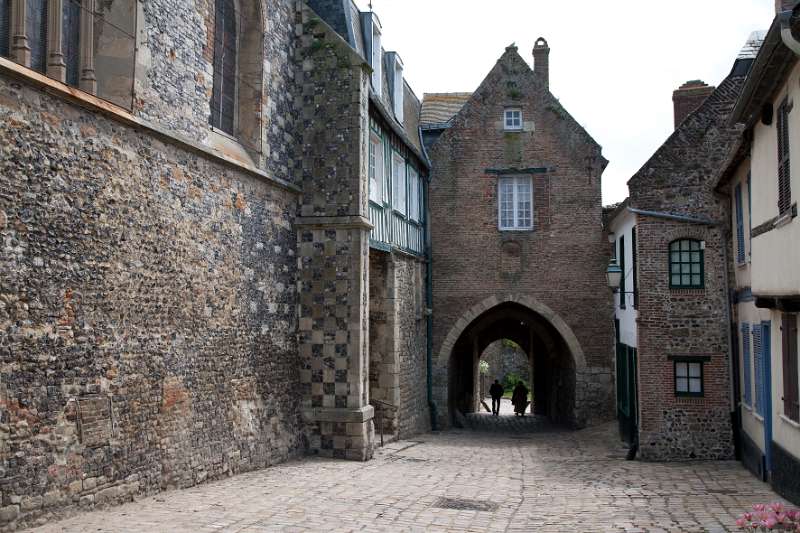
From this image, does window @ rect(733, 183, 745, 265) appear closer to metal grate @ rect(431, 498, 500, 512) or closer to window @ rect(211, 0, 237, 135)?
metal grate @ rect(431, 498, 500, 512)

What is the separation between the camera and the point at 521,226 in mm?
21078

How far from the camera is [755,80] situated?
378 inches

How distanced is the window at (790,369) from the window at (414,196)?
10.0m

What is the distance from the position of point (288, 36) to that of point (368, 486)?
7482 millimetres

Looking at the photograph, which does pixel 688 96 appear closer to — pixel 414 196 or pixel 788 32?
pixel 414 196

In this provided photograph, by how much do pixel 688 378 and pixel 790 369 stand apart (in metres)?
4.73

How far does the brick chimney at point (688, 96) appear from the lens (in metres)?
18.3

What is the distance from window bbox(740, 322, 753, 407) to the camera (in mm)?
13391

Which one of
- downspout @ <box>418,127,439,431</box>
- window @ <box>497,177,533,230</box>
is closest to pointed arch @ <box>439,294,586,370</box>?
downspout @ <box>418,127,439,431</box>

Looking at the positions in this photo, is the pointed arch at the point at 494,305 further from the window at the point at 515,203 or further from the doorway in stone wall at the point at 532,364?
the window at the point at 515,203

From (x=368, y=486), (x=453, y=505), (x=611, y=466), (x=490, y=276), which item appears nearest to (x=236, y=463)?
(x=368, y=486)

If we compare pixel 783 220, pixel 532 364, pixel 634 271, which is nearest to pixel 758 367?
pixel 634 271

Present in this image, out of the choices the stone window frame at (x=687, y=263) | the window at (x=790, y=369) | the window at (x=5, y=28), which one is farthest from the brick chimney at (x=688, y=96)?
the window at (x=5, y=28)

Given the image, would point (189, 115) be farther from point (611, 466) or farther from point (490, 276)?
point (490, 276)
